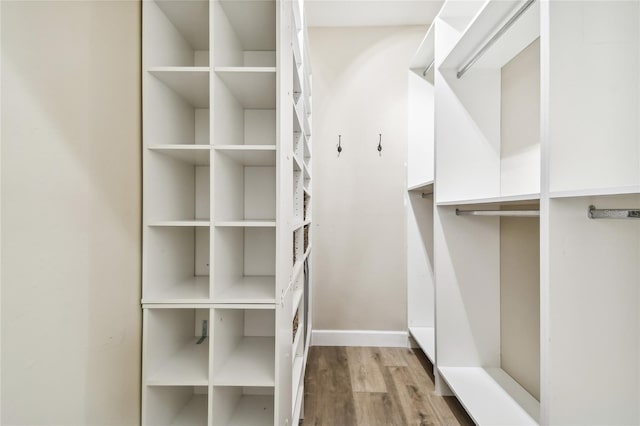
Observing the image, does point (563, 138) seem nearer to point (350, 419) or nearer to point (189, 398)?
point (350, 419)

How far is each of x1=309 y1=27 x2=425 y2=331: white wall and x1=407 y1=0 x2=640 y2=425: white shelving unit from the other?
5.9 inches

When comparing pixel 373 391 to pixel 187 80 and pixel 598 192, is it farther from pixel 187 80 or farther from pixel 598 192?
pixel 187 80

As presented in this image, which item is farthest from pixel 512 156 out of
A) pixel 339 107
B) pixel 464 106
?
pixel 339 107

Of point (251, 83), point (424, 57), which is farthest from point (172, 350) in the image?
point (424, 57)

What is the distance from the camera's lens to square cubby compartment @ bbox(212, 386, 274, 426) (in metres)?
1.07

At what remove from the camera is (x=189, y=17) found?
115cm

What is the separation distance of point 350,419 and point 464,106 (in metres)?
1.89

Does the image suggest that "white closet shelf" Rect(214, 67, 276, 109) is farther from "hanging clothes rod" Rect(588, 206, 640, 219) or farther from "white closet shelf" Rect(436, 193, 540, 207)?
"hanging clothes rod" Rect(588, 206, 640, 219)

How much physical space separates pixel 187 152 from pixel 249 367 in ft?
2.69

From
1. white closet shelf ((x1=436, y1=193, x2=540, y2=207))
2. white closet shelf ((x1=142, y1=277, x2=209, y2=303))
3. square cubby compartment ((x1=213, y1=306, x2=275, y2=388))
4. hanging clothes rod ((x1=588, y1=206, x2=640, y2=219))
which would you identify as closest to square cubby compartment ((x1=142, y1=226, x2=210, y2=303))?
white closet shelf ((x1=142, y1=277, x2=209, y2=303))

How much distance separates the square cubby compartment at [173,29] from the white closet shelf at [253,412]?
1.35 metres

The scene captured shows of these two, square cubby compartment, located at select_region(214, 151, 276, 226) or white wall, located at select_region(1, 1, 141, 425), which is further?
square cubby compartment, located at select_region(214, 151, 276, 226)

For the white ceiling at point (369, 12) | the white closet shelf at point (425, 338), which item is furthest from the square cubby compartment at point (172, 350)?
the white ceiling at point (369, 12)

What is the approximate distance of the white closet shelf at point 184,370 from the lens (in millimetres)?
1040
